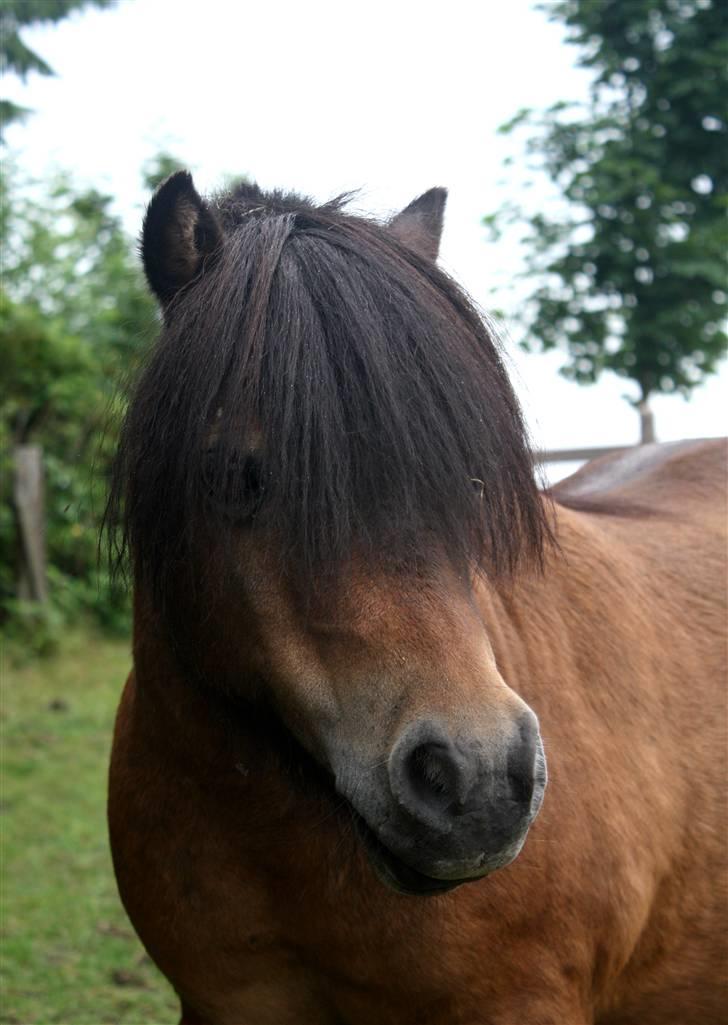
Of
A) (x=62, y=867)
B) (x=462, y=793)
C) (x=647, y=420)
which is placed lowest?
(x=62, y=867)

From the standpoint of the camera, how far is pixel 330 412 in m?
1.86

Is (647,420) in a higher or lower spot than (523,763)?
higher

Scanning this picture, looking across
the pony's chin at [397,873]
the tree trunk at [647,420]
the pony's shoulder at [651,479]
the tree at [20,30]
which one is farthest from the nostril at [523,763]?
the tree trunk at [647,420]

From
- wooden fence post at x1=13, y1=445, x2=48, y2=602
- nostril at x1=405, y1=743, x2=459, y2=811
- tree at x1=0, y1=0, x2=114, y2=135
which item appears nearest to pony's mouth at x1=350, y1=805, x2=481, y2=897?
nostril at x1=405, y1=743, x2=459, y2=811

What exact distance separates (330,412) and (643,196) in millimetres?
5320

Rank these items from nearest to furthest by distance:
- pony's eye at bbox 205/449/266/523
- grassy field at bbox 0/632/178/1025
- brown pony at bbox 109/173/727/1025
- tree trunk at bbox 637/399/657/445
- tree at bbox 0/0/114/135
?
1. brown pony at bbox 109/173/727/1025
2. pony's eye at bbox 205/449/266/523
3. grassy field at bbox 0/632/178/1025
4. tree at bbox 0/0/114/135
5. tree trunk at bbox 637/399/657/445

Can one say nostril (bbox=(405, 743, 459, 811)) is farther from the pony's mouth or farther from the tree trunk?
→ the tree trunk

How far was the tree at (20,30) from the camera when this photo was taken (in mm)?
5172

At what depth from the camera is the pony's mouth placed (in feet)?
5.82

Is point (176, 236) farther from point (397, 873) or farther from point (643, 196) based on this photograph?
point (643, 196)

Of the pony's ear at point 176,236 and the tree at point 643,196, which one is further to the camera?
the tree at point 643,196

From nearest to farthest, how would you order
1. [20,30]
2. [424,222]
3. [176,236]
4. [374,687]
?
[374,687], [176,236], [424,222], [20,30]

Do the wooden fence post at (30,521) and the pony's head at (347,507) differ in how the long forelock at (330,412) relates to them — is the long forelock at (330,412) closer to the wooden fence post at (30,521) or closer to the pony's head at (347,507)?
the pony's head at (347,507)

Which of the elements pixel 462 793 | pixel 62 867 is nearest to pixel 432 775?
pixel 462 793
